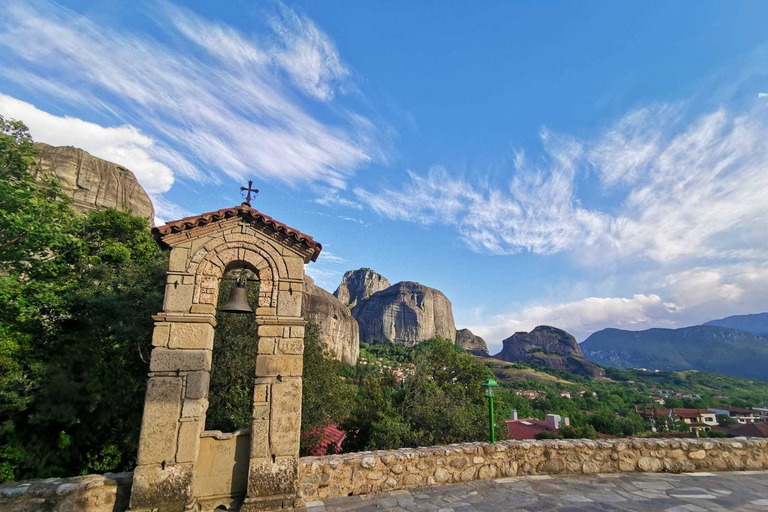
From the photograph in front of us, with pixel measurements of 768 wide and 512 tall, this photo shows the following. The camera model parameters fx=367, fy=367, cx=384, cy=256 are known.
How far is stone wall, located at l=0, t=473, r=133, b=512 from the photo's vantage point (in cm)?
436

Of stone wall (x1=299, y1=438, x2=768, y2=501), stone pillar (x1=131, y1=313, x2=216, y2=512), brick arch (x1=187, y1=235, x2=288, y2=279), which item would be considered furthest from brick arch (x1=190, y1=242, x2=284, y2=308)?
stone wall (x1=299, y1=438, x2=768, y2=501)

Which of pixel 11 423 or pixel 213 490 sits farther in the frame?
pixel 11 423

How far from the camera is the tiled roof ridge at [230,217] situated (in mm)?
5508

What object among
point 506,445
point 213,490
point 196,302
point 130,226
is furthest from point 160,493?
point 130,226

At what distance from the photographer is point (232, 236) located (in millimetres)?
5828

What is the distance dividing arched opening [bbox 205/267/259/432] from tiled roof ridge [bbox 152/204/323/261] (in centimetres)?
382

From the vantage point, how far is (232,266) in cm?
596

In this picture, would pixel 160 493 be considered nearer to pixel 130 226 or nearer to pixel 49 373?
pixel 49 373

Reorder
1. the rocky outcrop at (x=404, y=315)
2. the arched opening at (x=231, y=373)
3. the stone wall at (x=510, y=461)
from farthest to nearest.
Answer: the rocky outcrop at (x=404, y=315) < the arched opening at (x=231, y=373) < the stone wall at (x=510, y=461)

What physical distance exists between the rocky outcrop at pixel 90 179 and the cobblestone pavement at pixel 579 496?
2785cm

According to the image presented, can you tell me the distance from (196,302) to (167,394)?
1286mm

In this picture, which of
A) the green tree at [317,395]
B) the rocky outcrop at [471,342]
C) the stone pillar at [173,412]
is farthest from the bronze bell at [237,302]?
the rocky outcrop at [471,342]

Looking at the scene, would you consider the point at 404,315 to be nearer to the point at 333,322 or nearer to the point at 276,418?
the point at 333,322

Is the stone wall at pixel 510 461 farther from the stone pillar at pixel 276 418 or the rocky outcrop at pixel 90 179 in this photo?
the rocky outcrop at pixel 90 179
